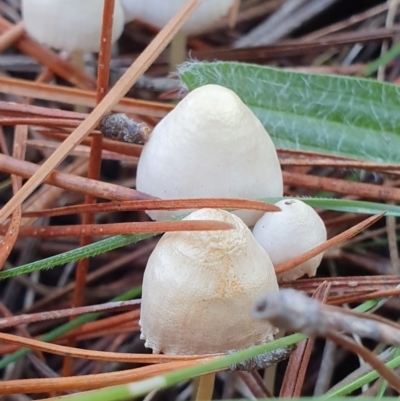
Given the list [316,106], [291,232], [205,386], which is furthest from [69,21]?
[205,386]

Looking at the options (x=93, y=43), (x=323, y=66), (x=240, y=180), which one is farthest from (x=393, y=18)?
(x=240, y=180)

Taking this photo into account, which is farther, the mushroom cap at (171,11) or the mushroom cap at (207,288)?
the mushroom cap at (171,11)

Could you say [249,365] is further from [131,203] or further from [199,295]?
[131,203]

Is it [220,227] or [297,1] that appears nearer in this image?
[220,227]

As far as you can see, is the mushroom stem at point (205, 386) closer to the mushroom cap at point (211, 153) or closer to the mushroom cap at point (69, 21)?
the mushroom cap at point (211, 153)

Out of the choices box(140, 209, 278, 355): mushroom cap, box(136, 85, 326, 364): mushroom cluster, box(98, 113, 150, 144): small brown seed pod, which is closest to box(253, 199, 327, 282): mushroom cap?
box(136, 85, 326, 364): mushroom cluster

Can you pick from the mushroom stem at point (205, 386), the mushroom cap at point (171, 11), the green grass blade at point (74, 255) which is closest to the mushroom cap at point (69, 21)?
the mushroom cap at point (171, 11)

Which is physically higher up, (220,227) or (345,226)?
(220,227)
